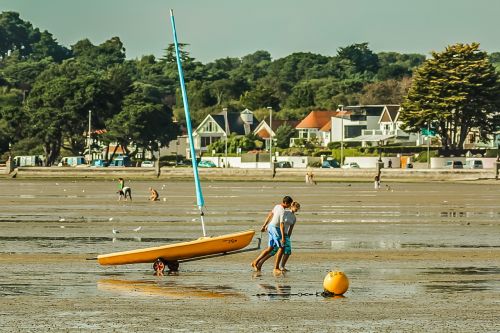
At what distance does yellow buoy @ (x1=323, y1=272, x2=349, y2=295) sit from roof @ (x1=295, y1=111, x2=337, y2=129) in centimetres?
15480

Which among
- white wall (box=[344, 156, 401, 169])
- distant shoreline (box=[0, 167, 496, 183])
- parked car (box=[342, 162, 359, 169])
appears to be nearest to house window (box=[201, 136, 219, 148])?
white wall (box=[344, 156, 401, 169])

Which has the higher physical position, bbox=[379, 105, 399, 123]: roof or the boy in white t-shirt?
bbox=[379, 105, 399, 123]: roof

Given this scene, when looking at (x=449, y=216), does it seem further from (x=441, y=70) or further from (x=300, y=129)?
(x=300, y=129)

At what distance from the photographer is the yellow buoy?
81.1 feet

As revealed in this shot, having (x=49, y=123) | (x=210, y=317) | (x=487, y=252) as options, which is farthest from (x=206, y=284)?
(x=49, y=123)

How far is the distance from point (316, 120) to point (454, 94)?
57.0m

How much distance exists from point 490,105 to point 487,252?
94916 mm

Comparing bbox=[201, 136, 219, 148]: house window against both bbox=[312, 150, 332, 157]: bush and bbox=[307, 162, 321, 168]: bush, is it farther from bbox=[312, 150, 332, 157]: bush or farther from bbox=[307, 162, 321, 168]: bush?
bbox=[307, 162, 321, 168]: bush

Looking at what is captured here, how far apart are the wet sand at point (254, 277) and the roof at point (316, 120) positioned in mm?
123828

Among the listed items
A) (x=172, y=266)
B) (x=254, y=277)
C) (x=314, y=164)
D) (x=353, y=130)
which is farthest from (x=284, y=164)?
(x=254, y=277)

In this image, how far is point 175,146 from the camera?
18425 cm

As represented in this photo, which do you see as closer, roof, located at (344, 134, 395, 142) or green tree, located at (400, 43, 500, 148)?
green tree, located at (400, 43, 500, 148)

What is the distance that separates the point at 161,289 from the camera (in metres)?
25.9

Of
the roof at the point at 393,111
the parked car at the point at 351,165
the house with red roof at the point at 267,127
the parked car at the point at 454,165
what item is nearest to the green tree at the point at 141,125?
the house with red roof at the point at 267,127
